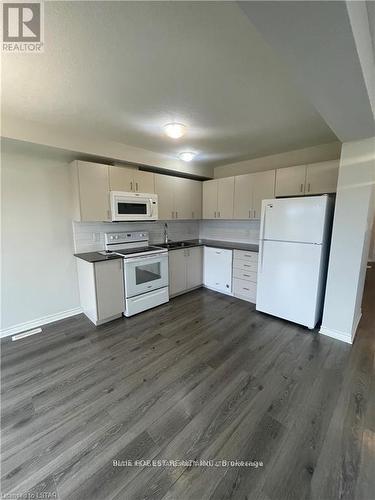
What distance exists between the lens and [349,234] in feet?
7.89

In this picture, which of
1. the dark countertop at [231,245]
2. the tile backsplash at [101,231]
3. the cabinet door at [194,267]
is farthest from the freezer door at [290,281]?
the tile backsplash at [101,231]

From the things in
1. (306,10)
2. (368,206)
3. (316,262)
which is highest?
(306,10)

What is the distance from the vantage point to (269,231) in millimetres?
3010

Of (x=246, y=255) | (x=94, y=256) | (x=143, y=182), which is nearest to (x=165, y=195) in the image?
(x=143, y=182)

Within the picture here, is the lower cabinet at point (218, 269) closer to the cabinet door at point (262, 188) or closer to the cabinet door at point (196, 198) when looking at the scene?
the cabinet door at point (196, 198)

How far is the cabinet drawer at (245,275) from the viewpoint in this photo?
11.7 ft

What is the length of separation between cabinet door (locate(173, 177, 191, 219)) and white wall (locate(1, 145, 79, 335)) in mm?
1756

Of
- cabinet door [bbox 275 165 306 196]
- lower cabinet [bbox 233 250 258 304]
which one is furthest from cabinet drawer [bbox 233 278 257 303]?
cabinet door [bbox 275 165 306 196]

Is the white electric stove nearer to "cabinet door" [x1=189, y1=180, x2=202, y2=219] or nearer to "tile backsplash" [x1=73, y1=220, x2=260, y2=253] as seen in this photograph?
"tile backsplash" [x1=73, y1=220, x2=260, y2=253]

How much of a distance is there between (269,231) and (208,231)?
6.80ft

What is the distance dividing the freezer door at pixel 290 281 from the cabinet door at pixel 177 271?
4.54 ft

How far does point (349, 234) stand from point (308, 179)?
1096 millimetres

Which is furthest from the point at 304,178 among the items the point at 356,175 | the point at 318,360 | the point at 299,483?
the point at 299,483

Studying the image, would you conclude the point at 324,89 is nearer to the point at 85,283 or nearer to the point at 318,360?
the point at 318,360
